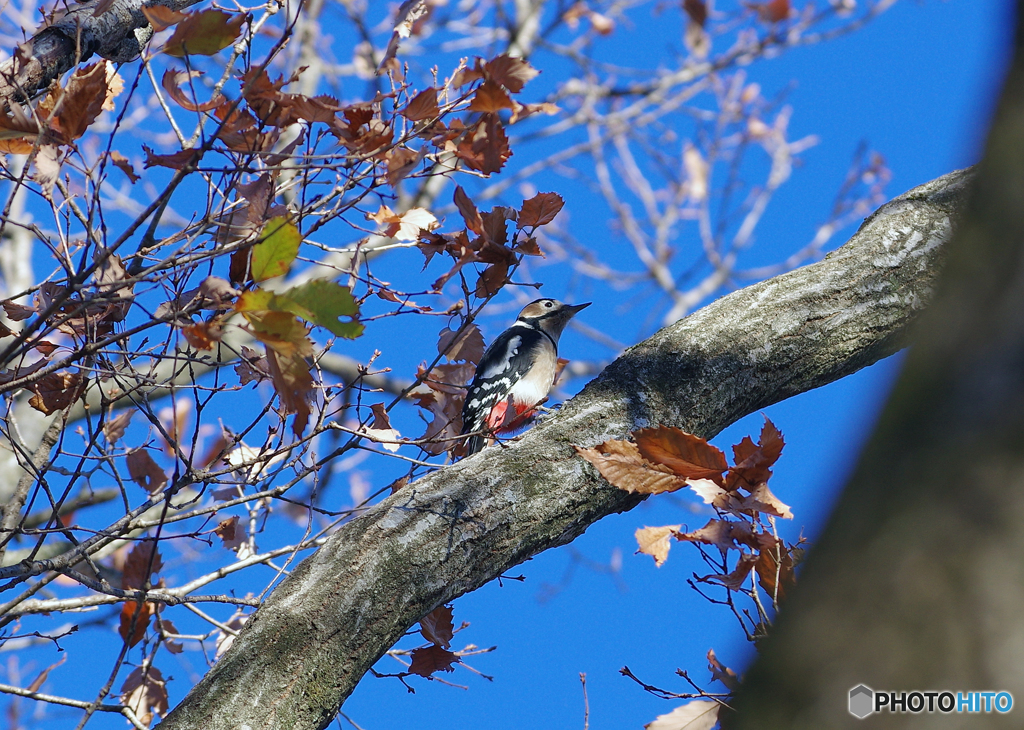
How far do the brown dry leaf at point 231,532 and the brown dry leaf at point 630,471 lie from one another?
147cm

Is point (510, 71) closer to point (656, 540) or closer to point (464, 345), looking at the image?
point (464, 345)

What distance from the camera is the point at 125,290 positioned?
191 centimetres

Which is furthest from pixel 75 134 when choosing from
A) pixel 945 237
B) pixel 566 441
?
pixel 945 237

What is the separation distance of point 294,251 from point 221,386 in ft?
2.57

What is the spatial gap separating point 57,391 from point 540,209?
155 centimetres

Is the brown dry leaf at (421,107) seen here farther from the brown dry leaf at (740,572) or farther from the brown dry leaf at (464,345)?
the brown dry leaf at (740,572)

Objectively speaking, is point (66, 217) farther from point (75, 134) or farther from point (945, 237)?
point (945, 237)

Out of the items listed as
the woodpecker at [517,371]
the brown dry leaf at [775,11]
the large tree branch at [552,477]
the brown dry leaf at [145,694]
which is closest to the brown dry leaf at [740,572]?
the large tree branch at [552,477]

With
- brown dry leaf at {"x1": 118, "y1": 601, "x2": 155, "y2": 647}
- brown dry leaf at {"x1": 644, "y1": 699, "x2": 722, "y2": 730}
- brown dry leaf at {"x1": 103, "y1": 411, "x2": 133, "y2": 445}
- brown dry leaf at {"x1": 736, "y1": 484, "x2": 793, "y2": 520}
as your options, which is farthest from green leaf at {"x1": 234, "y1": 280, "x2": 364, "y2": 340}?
brown dry leaf at {"x1": 118, "y1": 601, "x2": 155, "y2": 647}

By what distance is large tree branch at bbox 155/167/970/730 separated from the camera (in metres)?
2.10

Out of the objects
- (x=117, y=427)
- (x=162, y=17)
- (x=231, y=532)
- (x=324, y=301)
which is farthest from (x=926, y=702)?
(x=117, y=427)

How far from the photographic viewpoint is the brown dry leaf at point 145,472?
9.45ft

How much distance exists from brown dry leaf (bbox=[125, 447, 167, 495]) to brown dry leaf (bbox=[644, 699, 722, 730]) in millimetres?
1970

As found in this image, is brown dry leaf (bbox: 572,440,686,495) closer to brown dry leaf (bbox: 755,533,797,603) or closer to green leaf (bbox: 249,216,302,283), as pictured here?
brown dry leaf (bbox: 755,533,797,603)
